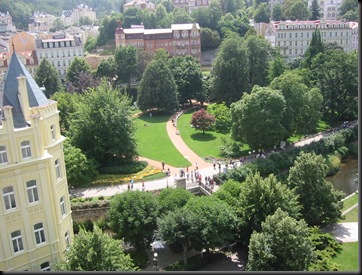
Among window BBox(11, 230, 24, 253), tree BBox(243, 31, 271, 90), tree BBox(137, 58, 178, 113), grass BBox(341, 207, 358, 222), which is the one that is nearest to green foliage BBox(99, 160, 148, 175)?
window BBox(11, 230, 24, 253)

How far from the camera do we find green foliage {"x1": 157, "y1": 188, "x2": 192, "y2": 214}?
34.2m

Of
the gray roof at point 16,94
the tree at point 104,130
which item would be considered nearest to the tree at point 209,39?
the tree at point 104,130

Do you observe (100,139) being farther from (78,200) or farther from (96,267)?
(96,267)

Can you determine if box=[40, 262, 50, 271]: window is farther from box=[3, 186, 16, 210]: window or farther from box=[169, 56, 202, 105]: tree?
box=[169, 56, 202, 105]: tree

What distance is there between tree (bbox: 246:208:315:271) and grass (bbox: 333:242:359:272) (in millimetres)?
3769

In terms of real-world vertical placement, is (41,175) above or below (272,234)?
above

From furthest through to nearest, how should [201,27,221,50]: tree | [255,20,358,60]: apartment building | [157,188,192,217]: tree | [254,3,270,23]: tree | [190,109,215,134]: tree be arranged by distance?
[254,3,270,23]: tree → [201,27,221,50]: tree → [255,20,358,60]: apartment building → [190,109,215,134]: tree → [157,188,192,217]: tree

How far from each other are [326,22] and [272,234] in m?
85.1

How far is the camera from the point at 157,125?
69938 millimetres

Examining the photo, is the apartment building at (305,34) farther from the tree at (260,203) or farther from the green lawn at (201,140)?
the tree at (260,203)

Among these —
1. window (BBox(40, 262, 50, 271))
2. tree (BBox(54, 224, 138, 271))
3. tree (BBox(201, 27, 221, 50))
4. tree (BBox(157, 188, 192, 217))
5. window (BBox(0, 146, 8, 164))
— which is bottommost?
window (BBox(40, 262, 50, 271))

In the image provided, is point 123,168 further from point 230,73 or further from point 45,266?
point 230,73

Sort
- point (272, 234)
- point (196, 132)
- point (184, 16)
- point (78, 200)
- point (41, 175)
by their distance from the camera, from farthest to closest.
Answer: point (184, 16), point (196, 132), point (78, 200), point (272, 234), point (41, 175)

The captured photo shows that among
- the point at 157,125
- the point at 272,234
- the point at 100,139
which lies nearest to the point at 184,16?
the point at 157,125
